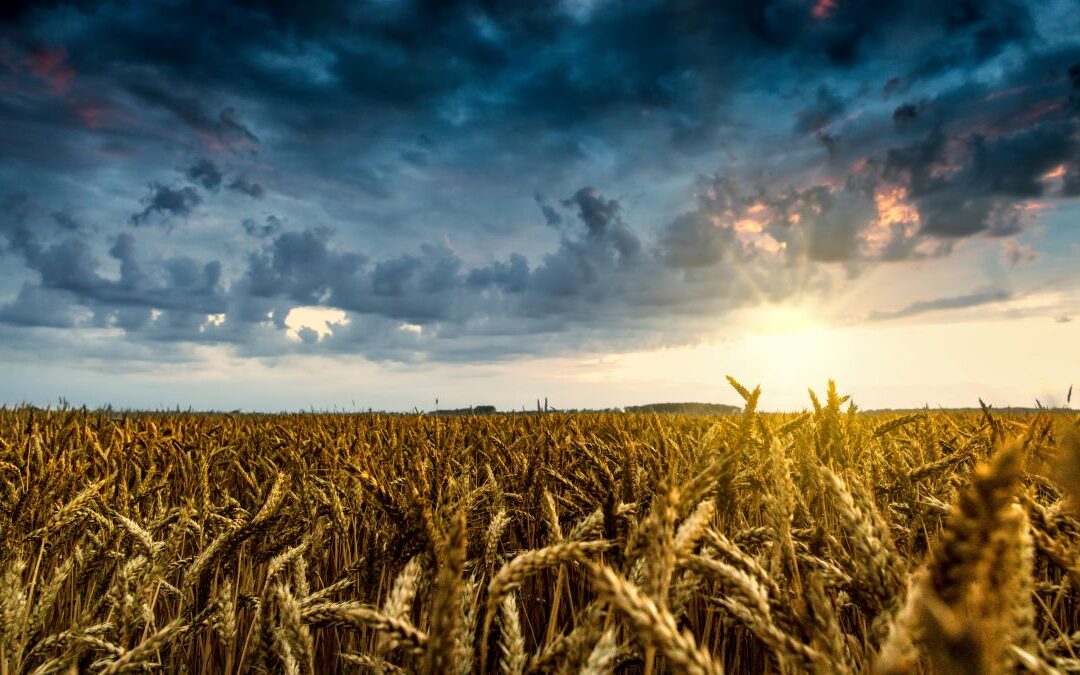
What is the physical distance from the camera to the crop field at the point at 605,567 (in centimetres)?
74

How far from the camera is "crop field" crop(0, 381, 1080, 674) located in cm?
74

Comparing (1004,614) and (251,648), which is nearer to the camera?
(1004,614)

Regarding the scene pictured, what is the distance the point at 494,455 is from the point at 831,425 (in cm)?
331

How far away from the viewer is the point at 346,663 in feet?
6.53

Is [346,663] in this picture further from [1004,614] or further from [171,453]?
[171,453]

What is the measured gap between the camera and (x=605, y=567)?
2.49 ft

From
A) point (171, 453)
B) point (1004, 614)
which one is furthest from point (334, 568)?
point (1004, 614)

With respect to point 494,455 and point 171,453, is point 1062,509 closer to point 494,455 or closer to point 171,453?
point 494,455

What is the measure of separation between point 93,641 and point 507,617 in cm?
132

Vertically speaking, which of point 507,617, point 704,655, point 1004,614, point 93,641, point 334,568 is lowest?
point 334,568

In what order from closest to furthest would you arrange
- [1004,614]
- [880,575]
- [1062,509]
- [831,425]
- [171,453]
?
[1004,614], [880,575], [1062,509], [831,425], [171,453]

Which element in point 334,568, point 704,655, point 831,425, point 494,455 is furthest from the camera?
point 494,455

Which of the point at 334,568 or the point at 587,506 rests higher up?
the point at 587,506

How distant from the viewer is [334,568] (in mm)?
3721
